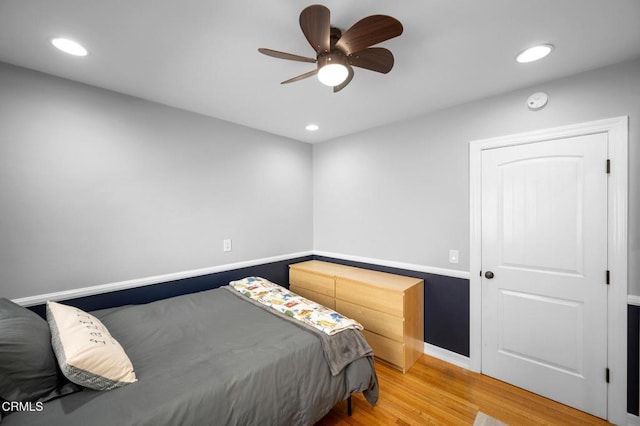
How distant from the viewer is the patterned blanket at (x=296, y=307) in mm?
1877

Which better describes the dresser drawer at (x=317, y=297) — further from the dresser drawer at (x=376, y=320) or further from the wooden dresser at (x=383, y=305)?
the dresser drawer at (x=376, y=320)

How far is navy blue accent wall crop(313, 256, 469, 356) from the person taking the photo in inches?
97.7

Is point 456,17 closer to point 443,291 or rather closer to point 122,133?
point 443,291

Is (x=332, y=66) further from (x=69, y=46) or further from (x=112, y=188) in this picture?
(x=112, y=188)

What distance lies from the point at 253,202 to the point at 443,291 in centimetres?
234

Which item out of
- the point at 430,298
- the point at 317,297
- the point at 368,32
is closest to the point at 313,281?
the point at 317,297

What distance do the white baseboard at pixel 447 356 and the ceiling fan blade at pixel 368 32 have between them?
109 inches

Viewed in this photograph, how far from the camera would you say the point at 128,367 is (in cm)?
127

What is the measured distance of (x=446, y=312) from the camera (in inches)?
102

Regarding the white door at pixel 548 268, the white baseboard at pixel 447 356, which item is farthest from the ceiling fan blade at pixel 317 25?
the white baseboard at pixel 447 356

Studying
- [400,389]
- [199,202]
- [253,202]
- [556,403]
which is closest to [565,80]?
[556,403]

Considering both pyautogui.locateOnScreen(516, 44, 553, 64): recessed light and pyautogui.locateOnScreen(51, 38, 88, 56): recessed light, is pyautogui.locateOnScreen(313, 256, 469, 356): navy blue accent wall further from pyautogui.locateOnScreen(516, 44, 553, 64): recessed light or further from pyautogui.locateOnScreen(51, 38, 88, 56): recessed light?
pyautogui.locateOnScreen(51, 38, 88, 56): recessed light

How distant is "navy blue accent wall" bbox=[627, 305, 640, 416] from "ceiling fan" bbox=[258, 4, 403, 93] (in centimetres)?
238

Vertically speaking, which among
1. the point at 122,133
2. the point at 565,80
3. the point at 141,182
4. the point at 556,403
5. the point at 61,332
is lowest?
the point at 556,403
